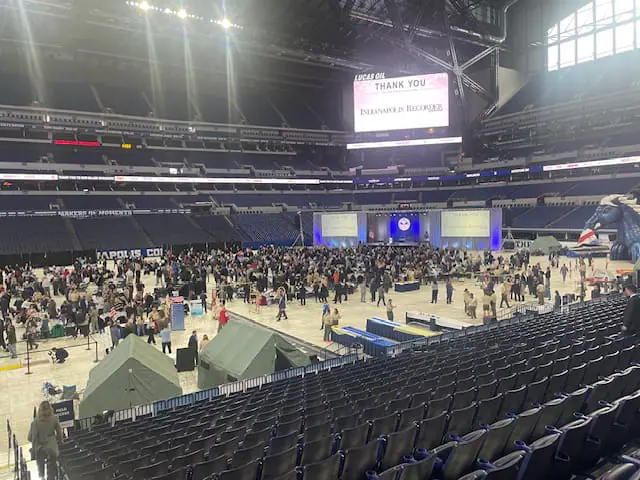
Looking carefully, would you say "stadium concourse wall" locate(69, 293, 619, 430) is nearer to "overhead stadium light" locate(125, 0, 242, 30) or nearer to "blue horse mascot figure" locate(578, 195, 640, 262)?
"blue horse mascot figure" locate(578, 195, 640, 262)

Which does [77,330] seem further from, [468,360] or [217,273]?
[468,360]

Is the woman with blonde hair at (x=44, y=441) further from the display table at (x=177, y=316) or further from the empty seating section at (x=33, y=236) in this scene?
the empty seating section at (x=33, y=236)

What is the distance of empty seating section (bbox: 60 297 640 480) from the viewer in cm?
398

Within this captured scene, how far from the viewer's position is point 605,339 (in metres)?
8.74

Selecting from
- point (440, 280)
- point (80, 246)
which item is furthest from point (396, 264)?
point (80, 246)

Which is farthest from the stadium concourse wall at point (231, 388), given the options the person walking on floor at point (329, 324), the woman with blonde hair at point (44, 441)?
the person walking on floor at point (329, 324)

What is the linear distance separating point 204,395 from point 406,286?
19255mm

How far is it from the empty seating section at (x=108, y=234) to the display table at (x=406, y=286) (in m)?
29.1

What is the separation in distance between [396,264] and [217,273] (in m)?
12.4

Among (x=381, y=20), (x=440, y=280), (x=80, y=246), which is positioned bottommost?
(x=440, y=280)

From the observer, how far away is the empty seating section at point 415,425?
3.98 meters

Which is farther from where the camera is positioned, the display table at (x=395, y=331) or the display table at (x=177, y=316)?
the display table at (x=177, y=316)

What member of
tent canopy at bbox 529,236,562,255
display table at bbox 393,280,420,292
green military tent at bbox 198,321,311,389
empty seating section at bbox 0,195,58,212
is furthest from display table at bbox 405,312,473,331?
empty seating section at bbox 0,195,58,212

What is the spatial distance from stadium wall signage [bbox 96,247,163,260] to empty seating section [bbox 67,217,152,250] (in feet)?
2.39
